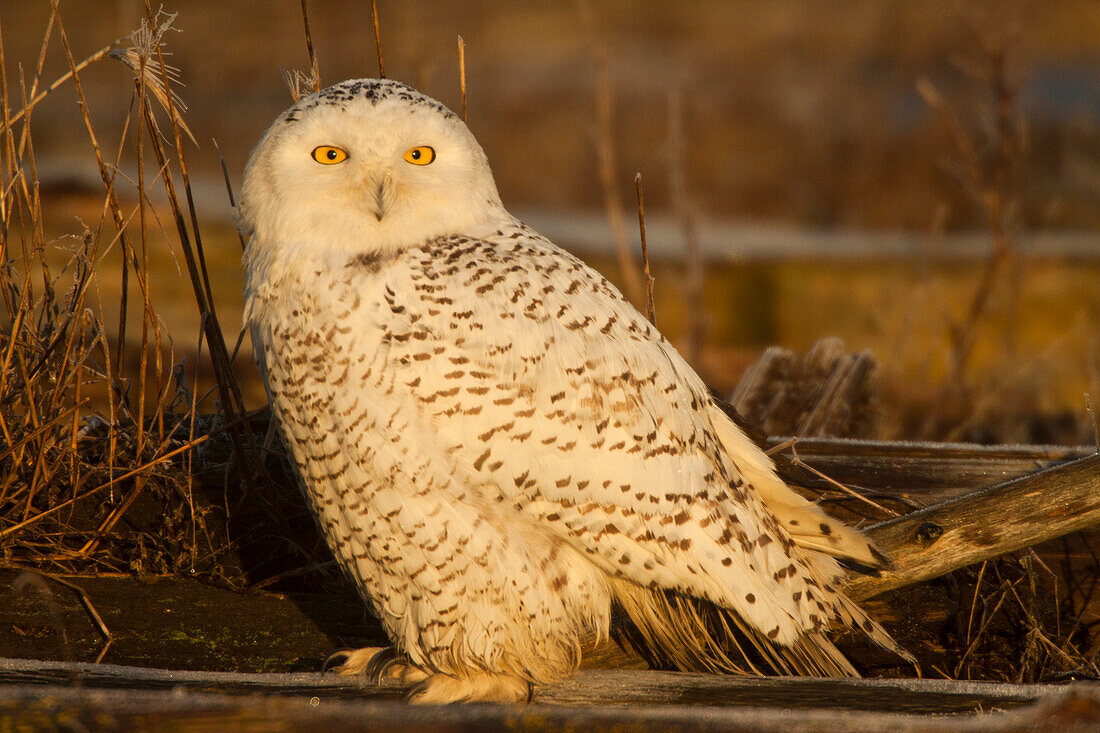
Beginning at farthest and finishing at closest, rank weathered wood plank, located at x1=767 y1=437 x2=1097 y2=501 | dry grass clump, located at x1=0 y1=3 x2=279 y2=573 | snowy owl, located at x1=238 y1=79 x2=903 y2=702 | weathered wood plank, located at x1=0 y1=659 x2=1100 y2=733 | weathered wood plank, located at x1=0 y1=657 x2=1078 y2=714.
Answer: weathered wood plank, located at x1=767 y1=437 x2=1097 y2=501 < dry grass clump, located at x1=0 y1=3 x2=279 y2=573 < snowy owl, located at x1=238 y1=79 x2=903 y2=702 < weathered wood plank, located at x1=0 y1=657 x2=1078 y2=714 < weathered wood plank, located at x1=0 y1=659 x2=1100 y2=733

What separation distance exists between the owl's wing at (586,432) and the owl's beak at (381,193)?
0.15 meters

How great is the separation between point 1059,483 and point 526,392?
127cm

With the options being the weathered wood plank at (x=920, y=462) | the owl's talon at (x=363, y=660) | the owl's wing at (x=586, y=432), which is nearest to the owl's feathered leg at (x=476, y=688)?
the owl's talon at (x=363, y=660)

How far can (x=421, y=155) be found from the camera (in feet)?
8.27

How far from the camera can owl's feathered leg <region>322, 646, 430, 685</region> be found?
2.52m

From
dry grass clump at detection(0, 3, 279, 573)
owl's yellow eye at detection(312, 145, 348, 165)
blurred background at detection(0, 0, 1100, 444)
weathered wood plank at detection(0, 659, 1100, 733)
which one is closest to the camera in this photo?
weathered wood plank at detection(0, 659, 1100, 733)

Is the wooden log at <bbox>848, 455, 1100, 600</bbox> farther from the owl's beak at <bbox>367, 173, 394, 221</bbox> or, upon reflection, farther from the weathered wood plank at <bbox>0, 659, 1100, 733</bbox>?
the owl's beak at <bbox>367, 173, 394, 221</bbox>

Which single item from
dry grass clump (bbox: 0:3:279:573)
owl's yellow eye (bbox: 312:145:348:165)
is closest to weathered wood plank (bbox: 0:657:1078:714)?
dry grass clump (bbox: 0:3:279:573)

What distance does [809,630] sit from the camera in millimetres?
2498

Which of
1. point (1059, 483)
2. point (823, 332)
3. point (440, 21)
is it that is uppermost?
point (440, 21)

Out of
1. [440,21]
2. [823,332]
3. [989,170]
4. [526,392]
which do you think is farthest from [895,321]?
[440,21]

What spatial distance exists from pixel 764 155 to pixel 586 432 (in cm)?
1444

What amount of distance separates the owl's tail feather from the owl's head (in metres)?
1.02

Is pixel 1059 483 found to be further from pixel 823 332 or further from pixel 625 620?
pixel 823 332
